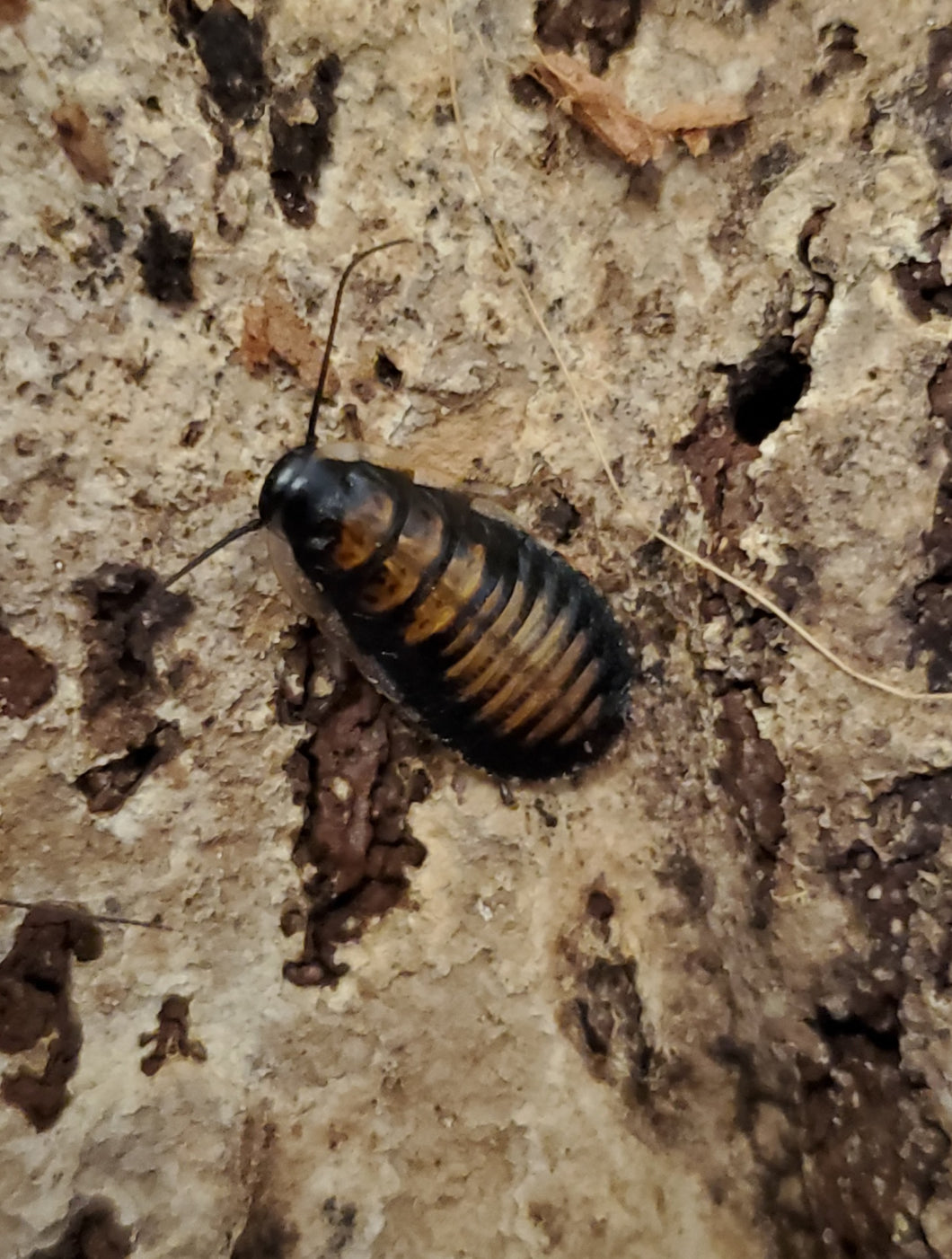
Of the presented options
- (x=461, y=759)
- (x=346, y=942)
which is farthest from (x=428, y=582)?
(x=346, y=942)

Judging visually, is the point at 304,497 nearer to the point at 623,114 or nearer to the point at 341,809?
the point at 341,809

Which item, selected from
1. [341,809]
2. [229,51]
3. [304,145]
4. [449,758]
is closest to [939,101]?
[304,145]

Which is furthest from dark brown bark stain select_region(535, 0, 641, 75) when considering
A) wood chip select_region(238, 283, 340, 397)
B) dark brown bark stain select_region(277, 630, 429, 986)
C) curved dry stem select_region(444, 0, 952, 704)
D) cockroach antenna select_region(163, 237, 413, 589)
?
dark brown bark stain select_region(277, 630, 429, 986)

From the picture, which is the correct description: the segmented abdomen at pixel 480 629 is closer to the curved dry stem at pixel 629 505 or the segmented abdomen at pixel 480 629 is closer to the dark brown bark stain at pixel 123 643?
the curved dry stem at pixel 629 505

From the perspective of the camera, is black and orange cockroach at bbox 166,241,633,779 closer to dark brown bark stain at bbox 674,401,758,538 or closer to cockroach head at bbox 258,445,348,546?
cockroach head at bbox 258,445,348,546

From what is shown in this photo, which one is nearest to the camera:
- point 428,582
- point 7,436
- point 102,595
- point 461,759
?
point 7,436

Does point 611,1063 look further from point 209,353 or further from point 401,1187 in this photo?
point 209,353

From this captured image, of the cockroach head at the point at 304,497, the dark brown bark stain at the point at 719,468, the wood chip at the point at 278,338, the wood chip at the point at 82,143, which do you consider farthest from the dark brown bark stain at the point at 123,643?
the dark brown bark stain at the point at 719,468
